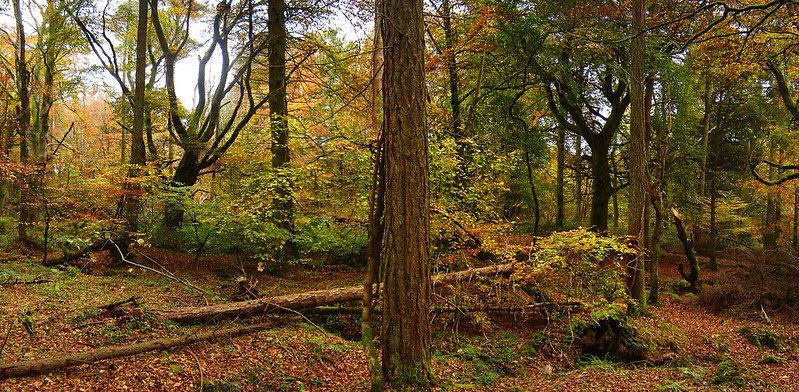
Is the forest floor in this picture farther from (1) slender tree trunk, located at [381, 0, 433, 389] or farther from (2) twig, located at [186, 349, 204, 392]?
(1) slender tree trunk, located at [381, 0, 433, 389]

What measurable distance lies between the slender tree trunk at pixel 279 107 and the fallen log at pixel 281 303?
295cm

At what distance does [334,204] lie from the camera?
1065 centimetres

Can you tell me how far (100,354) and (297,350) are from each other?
2.47m

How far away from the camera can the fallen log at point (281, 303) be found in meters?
6.88

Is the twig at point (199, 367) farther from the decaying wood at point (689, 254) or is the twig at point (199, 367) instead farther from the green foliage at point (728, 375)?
the decaying wood at point (689, 254)

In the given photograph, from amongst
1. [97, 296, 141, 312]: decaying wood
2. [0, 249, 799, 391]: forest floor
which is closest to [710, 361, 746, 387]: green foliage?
[0, 249, 799, 391]: forest floor

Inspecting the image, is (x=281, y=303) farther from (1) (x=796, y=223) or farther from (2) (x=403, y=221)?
(1) (x=796, y=223)

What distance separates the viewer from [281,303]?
7.83 m

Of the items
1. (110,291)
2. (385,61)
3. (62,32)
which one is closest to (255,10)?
(62,32)

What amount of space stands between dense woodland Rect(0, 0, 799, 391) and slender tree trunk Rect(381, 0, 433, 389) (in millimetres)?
23

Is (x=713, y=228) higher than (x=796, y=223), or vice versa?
(x=796, y=223)

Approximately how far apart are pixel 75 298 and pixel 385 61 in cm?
628

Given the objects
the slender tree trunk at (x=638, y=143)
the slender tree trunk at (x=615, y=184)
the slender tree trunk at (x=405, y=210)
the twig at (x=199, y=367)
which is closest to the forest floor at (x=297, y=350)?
the twig at (x=199, y=367)

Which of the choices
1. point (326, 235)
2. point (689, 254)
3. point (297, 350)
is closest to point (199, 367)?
point (297, 350)
